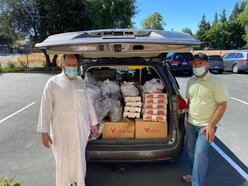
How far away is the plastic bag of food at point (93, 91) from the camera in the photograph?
422 cm

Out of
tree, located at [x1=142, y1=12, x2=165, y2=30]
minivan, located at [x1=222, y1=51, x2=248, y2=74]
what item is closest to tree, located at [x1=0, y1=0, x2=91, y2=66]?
minivan, located at [x1=222, y1=51, x2=248, y2=74]

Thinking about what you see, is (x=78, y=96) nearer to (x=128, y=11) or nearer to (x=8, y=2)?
(x=8, y=2)

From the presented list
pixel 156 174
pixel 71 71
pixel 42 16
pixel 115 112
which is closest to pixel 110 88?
pixel 115 112

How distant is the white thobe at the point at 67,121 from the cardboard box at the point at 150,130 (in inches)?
34.7

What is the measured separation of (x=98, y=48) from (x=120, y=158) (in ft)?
4.92

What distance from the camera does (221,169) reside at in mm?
4387

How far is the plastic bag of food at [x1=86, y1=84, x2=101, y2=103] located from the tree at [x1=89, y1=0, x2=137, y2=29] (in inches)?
1075

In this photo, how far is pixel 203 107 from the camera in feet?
11.2

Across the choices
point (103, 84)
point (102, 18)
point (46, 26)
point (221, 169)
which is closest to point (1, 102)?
point (103, 84)

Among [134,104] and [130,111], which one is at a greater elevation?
[134,104]

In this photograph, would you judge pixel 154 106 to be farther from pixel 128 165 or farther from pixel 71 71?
pixel 71 71

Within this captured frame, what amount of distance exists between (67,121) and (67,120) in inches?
0.5

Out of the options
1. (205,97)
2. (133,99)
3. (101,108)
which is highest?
(205,97)

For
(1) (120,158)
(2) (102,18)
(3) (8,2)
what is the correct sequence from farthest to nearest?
(2) (102,18) < (3) (8,2) < (1) (120,158)
